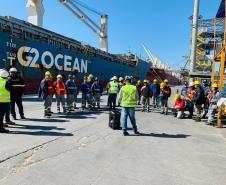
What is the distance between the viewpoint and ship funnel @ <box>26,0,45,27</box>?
37.3 m

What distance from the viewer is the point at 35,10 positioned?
3738 centimetres

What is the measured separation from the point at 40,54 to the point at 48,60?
58.4 inches

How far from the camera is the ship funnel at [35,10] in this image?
123 feet

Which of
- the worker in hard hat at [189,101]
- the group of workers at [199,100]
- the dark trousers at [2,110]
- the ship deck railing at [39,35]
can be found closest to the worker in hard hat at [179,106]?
the group of workers at [199,100]

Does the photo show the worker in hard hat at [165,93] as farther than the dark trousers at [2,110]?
Yes

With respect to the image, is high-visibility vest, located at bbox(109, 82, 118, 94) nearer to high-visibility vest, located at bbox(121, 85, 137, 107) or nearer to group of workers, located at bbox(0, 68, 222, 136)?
group of workers, located at bbox(0, 68, 222, 136)

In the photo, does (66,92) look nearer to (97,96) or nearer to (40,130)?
(97,96)

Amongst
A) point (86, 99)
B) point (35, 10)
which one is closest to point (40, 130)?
point (86, 99)

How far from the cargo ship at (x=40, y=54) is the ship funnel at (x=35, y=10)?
381cm

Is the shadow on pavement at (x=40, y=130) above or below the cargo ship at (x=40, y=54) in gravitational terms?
below

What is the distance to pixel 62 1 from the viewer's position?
54.0 m

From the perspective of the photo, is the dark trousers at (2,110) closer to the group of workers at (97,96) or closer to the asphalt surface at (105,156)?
the group of workers at (97,96)

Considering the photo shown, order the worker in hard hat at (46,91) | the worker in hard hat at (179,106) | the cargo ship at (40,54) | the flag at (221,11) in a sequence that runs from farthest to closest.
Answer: the cargo ship at (40,54) → the flag at (221,11) → the worker in hard hat at (179,106) → the worker in hard hat at (46,91)

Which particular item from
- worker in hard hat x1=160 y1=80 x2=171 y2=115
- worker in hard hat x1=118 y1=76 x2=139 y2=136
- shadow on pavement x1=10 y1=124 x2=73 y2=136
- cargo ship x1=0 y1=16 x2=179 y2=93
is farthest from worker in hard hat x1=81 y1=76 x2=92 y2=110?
cargo ship x1=0 y1=16 x2=179 y2=93
